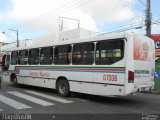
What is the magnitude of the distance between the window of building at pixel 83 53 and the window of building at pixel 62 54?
462 mm

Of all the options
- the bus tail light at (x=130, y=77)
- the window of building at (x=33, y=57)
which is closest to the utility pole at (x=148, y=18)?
the window of building at (x=33, y=57)

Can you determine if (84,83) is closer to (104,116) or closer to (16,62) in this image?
(104,116)

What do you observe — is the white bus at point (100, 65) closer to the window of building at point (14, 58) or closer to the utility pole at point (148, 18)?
the window of building at point (14, 58)

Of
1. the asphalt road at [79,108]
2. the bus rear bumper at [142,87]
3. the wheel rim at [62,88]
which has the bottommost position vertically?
the asphalt road at [79,108]

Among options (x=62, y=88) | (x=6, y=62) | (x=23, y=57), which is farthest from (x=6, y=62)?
(x=62, y=88)

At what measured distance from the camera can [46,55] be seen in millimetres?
16469

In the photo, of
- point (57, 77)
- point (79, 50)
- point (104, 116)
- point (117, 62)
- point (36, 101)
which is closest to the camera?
point (104, 116)

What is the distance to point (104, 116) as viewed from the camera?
32.3 feet

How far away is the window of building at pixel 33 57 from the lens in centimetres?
1730

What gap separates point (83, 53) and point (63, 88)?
7.66 feet

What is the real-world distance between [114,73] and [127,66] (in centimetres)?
67

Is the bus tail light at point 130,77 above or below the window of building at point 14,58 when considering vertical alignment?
below

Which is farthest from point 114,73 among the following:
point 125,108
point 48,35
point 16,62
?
point 48,35

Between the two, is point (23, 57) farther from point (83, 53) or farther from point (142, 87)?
point (142, 87)
